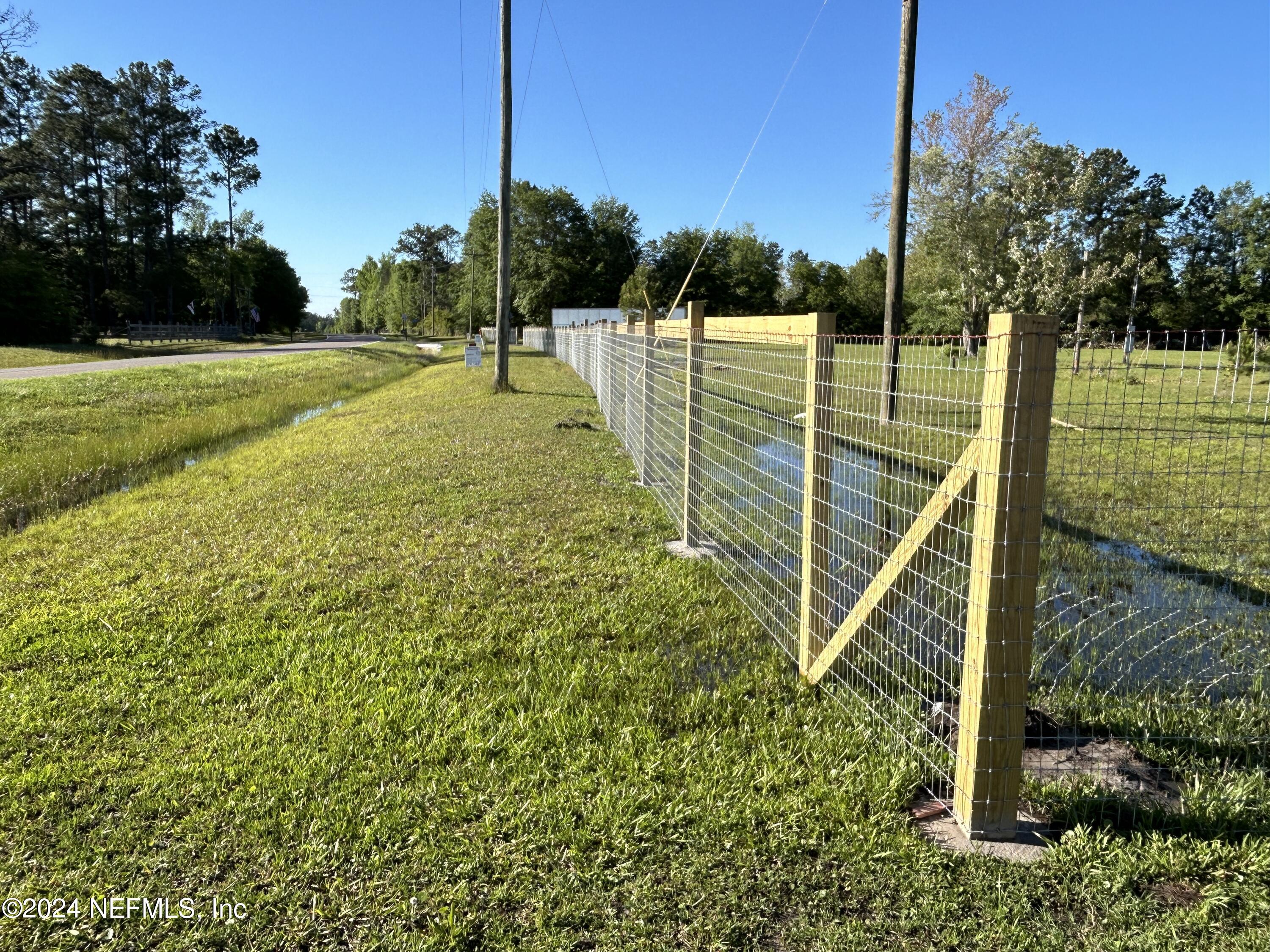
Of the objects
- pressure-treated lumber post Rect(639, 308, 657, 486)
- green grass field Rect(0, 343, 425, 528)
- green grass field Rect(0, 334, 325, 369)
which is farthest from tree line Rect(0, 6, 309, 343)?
pressure-treated lumber post Rect(639, 308, 657, 486)

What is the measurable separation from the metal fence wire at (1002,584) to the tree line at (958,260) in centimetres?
150

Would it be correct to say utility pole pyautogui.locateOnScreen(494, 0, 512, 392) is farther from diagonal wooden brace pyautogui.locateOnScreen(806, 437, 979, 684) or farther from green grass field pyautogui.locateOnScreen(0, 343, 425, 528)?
diagonal wooden brace pyautogui.locateOnScreen(806, 437, 979, 684)

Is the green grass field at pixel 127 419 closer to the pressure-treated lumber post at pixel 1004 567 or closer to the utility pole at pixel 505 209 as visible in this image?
the utility pole at pixel 505 209

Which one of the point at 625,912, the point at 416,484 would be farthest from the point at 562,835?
the point at 416,484

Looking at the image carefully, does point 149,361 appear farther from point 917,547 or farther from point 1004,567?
point 1004,567

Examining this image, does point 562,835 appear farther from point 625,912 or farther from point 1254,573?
point 1254,573

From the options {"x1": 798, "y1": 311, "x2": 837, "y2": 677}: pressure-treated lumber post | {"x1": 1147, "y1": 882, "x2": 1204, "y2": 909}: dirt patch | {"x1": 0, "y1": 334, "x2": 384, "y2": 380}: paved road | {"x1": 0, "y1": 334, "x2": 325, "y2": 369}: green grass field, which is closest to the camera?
{"x1": 1147, "y1": 882, "x2": 1204, "y2": 909}: dirt patch

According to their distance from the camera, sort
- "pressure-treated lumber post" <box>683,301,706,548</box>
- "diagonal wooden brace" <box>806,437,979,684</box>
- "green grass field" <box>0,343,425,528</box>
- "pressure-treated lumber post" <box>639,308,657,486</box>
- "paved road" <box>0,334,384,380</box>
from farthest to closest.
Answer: "paved road" <box>0,334,384,380</box>
"green grass field" <box>0,343,425,528</box>
"pressure-treated lumber post" <box>639,308,657,486</box>
"pressure-treated lumber post" <box>683,301,706,548</box>
"diagonal wooden brace" <box>806,437,979,684</box>

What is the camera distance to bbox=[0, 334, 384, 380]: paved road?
18094 millimetres

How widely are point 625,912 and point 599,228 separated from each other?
215ft

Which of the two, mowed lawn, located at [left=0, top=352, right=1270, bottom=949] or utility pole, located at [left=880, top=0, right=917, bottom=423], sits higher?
utility pole, located at [left=880, top=0, right=917, bottom=423]

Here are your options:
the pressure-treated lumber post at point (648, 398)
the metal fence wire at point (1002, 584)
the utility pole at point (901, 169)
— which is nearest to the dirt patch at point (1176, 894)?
the metal fence wire at point (1002, 584)

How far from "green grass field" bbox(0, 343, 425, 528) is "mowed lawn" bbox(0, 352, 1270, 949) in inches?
163

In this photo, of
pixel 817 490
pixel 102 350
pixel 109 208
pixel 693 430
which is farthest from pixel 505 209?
pixel 109 208
